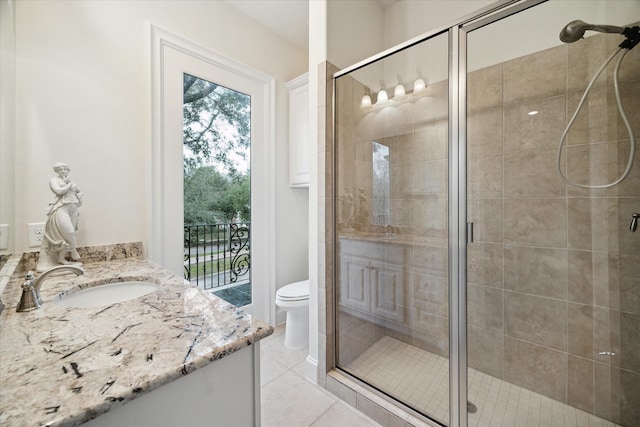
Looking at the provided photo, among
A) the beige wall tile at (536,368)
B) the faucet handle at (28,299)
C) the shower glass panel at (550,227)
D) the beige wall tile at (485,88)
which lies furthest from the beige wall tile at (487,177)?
the faucet handle at (28,299)

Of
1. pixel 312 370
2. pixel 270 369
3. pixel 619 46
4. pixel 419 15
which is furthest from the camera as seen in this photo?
pixel 419 15

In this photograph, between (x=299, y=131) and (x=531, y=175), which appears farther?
(x=299, y=131)

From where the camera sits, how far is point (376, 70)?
1637 millimetres

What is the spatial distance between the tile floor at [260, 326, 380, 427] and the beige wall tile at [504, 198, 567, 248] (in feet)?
4.22

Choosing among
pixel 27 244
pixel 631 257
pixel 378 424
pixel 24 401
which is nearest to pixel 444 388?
pixel 378 424

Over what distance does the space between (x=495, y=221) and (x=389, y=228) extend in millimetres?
606

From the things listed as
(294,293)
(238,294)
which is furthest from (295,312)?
(238,294)

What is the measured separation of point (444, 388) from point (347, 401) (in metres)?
0.53

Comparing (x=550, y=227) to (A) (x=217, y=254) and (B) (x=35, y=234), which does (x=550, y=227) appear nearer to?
(A) (x=217, y=254)

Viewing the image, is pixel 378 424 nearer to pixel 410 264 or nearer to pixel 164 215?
pixel 410 264

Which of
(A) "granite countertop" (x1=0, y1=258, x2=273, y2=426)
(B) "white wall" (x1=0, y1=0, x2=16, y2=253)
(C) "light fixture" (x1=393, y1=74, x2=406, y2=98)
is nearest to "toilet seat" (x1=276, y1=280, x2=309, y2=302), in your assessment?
(A) "granite countertop" (x1=0, y1=258, x2=273, y2=426)

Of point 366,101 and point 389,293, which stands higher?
point 366,101

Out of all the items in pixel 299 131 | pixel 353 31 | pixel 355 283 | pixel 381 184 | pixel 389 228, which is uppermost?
pixel 353 31

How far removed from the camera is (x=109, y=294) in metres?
1.18
